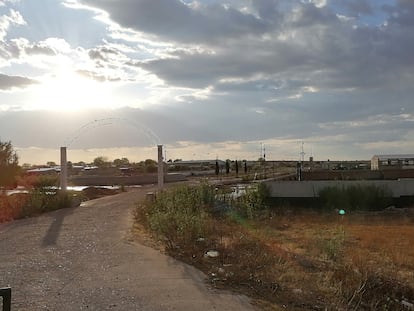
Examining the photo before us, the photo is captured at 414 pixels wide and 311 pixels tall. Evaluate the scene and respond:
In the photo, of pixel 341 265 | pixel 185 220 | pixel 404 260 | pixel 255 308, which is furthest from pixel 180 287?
pixel 404 260

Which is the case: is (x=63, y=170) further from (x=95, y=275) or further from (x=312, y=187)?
(x=95, y=275)

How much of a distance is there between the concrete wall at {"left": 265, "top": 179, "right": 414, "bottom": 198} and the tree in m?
14.6

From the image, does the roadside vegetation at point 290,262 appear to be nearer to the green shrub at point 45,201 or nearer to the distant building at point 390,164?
the green shrub at point 45,201

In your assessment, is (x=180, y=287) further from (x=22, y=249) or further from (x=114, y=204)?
(x=114, y=204)

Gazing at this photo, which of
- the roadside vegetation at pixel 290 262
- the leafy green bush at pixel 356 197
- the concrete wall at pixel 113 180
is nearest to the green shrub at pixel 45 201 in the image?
the roadside vegetation at pixel 290 262

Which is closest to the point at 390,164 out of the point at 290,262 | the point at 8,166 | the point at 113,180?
the point at 113,180

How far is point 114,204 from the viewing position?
78.0ft

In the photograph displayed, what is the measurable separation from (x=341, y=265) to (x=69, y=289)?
5.92 m

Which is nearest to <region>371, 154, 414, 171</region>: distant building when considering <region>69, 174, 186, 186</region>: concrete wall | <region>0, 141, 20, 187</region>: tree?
<region>69, 174, 186, 186</region>: concrete wall

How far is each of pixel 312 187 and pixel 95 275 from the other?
2492 cm

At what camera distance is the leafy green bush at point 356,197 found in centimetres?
3195

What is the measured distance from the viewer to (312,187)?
1304 inches

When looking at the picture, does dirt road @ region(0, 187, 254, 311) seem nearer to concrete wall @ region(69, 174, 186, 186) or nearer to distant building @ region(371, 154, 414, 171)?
concrete wall @ region(69, 174, 186, 186)

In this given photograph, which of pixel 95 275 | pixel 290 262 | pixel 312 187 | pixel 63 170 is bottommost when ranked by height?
pixel 290 262
